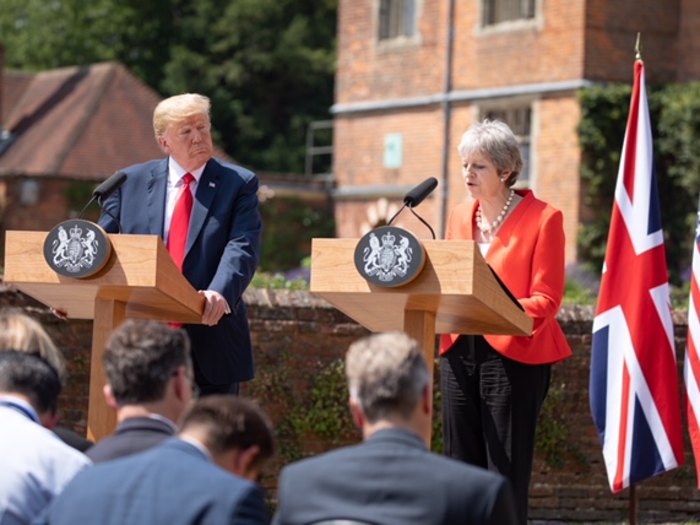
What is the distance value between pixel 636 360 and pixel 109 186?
3.10 metres

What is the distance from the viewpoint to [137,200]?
232 inches

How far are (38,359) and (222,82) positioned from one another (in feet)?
154

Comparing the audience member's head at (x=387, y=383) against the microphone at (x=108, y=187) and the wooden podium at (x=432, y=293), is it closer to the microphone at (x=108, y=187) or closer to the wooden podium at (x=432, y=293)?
the wooden podium at (x=432, y=293)

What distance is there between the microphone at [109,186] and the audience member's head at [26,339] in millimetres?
1207

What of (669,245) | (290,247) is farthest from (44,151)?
(669,245)

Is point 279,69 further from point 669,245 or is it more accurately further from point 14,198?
point 669,245

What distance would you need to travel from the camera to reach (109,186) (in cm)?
554

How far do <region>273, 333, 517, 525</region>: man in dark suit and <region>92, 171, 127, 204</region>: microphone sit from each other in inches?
81.9

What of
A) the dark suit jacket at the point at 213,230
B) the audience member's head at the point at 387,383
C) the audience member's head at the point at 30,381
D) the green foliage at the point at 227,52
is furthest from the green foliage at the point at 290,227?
the audience member's head at the point at 387,383

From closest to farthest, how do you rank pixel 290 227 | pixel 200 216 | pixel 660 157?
pixel 200 216
pixel 660 157
pixel 290 227

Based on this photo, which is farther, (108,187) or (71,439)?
(108,187)

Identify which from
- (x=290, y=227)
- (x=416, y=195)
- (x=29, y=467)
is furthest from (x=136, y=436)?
(x=290, y=227)

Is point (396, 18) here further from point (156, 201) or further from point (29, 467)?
point (29, 467)

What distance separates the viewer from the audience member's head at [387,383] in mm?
3615
